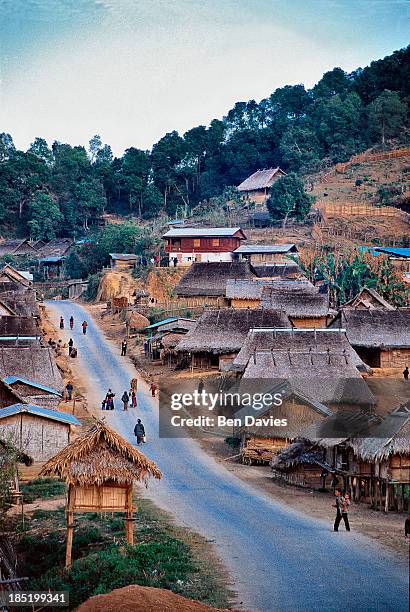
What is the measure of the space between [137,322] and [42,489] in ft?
66.1

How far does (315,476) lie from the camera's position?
15812 mm

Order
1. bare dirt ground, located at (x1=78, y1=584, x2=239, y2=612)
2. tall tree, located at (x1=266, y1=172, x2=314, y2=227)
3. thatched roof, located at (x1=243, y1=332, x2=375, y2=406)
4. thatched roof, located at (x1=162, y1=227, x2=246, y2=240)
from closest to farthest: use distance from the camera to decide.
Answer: bare dirt ground, located at (x1=78, y1=584, x2=239, y2=612) < thatched roof, located at (x1=243, y1=332, x2=375, y2=406) < thatched roof, located at (x1=162, y1=227, x2=246, y2=240) < tall tree, located at (x1=266, y1=172, x2=314, y2=227)

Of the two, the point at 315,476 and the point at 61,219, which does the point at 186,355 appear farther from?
the point at 61,219

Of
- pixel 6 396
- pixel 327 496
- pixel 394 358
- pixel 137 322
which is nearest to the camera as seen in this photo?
pixel 327 496

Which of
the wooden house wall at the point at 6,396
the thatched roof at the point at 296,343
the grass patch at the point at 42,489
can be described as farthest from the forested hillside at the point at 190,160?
the grass patch at the point at 42,489

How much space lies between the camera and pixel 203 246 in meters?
46.5

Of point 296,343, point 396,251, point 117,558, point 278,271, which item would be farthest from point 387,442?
point 396,251

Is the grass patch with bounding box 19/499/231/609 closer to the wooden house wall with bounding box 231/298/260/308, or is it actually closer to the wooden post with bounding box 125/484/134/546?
the wooden post with bounding box 125/484/134/546

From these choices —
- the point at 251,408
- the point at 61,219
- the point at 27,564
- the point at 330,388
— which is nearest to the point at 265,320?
the point at 330,388

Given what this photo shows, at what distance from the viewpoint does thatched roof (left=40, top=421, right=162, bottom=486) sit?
11.3 m

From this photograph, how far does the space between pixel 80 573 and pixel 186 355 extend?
59.1 feet

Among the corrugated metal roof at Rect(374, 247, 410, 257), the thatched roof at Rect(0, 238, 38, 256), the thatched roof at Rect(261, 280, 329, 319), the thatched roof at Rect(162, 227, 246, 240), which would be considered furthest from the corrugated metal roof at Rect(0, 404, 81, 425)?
the thatched roof at Rect(0, 238, 38, 256)

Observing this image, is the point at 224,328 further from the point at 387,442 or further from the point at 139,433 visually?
the point at 387,442

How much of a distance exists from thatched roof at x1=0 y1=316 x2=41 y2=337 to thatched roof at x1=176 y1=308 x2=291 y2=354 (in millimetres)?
4208
